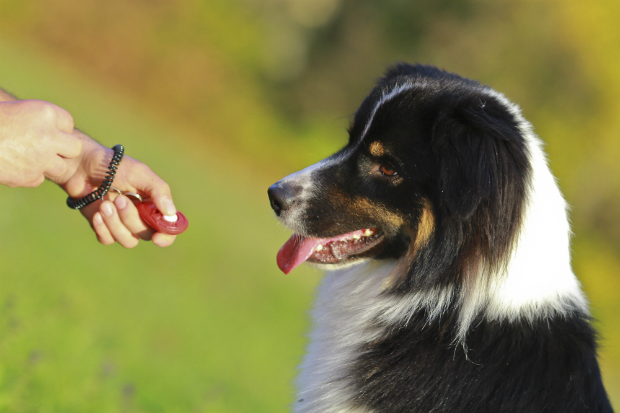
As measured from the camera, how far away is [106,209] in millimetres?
2752

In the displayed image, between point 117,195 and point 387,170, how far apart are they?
147 centimetres

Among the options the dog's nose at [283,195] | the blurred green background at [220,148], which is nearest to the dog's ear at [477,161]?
the dog's nose at [283,195]

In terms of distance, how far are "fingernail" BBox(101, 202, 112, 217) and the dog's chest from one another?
143 cm

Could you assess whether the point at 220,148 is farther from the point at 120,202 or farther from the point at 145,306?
the point at 120,202

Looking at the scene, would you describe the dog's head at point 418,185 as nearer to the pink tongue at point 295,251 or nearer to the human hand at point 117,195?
the pink tongue at point 295,251

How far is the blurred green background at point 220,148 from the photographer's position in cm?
538

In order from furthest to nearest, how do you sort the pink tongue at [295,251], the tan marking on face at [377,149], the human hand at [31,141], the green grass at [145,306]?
the green grass at [145,306] → the pink tongue at [295,251] → the tan marking on face at [377,149] → the human hand at [31,141]

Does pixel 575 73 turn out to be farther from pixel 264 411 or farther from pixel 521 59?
pixel 264 411

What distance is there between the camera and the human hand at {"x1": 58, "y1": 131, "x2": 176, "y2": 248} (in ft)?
9.17

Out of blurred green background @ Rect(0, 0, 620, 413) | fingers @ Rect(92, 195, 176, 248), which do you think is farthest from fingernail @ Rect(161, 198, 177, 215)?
blurred green background @ Rect(0, 0, 620, 413)

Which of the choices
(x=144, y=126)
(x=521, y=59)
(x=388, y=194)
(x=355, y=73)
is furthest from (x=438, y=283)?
(x=355, y=73)

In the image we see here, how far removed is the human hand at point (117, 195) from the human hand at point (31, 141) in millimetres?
307

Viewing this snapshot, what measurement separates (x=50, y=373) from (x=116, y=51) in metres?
18.1

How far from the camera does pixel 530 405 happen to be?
2.70m
